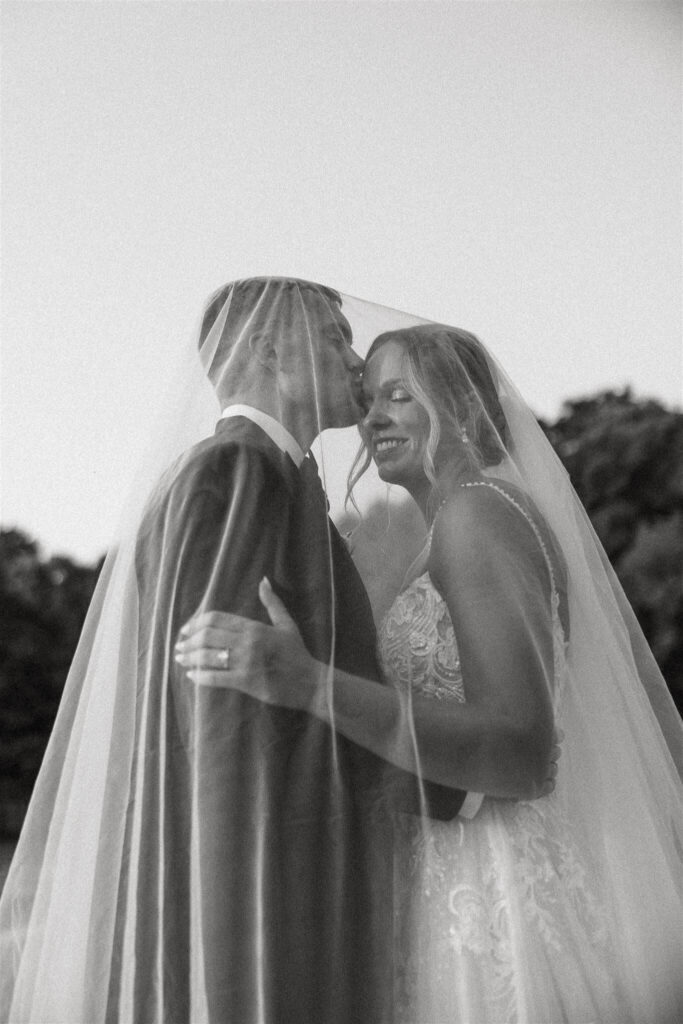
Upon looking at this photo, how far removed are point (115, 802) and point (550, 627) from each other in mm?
1140

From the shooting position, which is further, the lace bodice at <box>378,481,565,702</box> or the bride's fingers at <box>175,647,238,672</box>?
the lace bodice at <box>378,481,565,702</box>

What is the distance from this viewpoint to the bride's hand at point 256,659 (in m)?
2.39

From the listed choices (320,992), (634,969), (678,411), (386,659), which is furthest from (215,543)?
(678,411)

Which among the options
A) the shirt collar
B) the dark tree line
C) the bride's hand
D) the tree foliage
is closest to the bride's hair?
the shirt collar

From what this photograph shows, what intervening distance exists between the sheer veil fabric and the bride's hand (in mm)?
35

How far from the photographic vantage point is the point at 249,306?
294cm

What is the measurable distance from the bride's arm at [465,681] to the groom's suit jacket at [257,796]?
0.05 meters

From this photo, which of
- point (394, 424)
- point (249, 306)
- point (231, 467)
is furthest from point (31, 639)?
point (231, 467)

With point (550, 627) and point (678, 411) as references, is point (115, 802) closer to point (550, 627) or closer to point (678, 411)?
point (550, 627)

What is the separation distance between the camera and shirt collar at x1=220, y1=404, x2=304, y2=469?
8.87 feet

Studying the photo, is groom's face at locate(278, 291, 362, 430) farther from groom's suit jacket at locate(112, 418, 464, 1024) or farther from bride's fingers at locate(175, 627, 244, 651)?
bride's fingers at locate(175, 627, 244, 651)

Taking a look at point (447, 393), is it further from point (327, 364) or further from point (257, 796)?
point (257, 796)

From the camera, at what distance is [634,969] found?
2.55 metres

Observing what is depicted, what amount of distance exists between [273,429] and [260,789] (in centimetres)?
89
